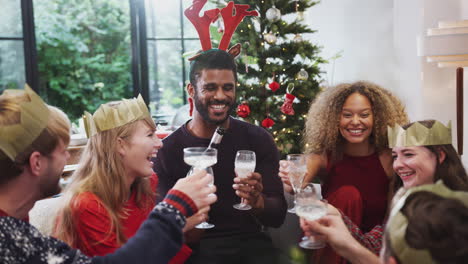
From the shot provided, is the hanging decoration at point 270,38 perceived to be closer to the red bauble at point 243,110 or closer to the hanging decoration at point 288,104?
the hanging decoration at point 288,104

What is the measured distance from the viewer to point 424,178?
1853 mm

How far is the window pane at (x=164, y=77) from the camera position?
21.2ft

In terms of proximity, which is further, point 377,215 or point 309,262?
point 377,215

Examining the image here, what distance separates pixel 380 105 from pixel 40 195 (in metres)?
1.73

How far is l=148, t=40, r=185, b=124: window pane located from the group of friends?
13.4ft

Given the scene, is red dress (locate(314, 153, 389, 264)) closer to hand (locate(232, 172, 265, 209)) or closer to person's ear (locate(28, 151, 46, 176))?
hand (locate(232, 172, 265, 209))

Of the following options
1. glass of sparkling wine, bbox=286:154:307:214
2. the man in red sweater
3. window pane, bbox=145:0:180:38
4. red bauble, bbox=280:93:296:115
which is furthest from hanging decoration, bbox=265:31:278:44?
window pane, bbox=145:0:180:38

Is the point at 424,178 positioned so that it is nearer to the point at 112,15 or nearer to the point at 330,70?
the point at 330,70

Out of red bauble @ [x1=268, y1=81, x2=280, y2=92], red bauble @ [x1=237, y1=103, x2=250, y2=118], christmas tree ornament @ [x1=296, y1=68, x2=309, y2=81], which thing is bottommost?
A: red bauble @ [x1=237, y1=103, x2=250, y2=118]

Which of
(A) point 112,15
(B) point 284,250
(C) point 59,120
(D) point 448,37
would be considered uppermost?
(A) point 112,15

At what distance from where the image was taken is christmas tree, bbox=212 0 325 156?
3.91 metres

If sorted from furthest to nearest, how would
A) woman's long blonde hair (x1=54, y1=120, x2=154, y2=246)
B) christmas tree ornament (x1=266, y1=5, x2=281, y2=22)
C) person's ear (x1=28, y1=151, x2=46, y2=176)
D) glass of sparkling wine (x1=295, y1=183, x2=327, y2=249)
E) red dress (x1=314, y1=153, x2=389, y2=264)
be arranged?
christmas tree ornament (x1=266, y1=5, x2=281, y2=22), red dress (x1=314, y1=153, x2=389, y2=264), woman's long blonde hair (x1=54, y1=120, x2=154, y2=246), glass of sparkling wine (x1=295, y1=183, x2=327, y2=249), person's ear (x1=28, y1=151, x2=46, y2=176)

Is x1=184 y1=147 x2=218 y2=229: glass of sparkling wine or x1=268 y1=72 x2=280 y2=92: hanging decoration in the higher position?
x1=268 y1=72 x2=280 y2=92: hanging decoration

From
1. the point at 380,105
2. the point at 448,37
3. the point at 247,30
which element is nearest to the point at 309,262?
the point at 380,105
